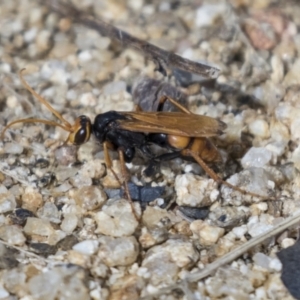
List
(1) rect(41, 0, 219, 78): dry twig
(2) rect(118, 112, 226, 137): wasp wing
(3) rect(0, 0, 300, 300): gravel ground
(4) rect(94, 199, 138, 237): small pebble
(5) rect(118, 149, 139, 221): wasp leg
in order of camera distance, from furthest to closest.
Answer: (1) rect(41, 0, 219, 78): dry twig, (2) rect(118, 112, 226, 137): wasp wing, (5) rect(118, 149, 139, 221): wasp leg, (4) rect(94, 199, 138, 237): small pebble, (3) rect(0, 0, 300, 300): gravel ground

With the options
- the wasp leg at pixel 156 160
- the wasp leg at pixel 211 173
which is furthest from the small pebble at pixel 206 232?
the wasp leg at pixel 156 160

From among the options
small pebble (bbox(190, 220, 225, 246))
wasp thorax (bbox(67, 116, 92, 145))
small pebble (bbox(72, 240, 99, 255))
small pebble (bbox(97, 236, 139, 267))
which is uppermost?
wasp thorax (bbox(67, 116, 92, 145))

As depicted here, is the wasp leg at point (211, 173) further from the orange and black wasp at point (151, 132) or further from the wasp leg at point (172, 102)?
the wasp leg at point (172, 102)

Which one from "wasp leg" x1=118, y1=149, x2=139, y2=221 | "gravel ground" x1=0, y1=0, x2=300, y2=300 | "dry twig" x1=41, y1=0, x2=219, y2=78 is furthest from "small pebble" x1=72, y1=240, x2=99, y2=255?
"dry twig" x1=41, y1=0, x2=219, y2=78

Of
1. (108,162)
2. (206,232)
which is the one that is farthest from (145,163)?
(206,232)

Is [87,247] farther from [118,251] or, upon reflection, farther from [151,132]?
[151,132]

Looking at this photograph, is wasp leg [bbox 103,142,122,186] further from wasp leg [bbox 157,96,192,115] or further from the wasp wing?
wasp leg [bbox 157,96,192,115]
